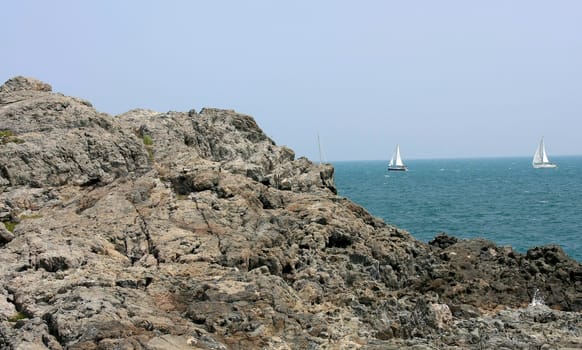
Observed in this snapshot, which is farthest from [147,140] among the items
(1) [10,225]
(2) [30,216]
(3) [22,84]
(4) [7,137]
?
(1) [10,225]

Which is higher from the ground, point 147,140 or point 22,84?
point 22,84

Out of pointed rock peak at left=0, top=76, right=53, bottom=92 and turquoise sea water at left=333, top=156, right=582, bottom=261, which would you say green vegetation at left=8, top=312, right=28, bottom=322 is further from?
turquoise sea water at left=333, top=156, right=582, bottom=261

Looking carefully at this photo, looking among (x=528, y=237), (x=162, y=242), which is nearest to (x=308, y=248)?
(x=162, y=242)

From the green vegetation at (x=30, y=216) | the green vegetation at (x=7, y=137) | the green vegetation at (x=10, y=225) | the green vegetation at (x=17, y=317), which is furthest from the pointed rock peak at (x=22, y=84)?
the green vegetation at (x=17, y=317)

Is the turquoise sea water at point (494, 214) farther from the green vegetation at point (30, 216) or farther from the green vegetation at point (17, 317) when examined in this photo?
the green vegetation at point (17, 317)

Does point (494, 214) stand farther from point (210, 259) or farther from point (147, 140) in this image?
point (210, 259)

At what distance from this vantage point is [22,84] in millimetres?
36469

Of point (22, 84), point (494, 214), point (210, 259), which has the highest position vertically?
point (22, 84)

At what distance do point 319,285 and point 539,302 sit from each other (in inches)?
457

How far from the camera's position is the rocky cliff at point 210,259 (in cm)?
1992

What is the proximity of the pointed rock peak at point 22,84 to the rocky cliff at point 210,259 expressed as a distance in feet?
0.55

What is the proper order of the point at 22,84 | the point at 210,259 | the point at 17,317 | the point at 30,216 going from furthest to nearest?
the point at 22,84 < the point at 30,216 < the point at 210,259 < the point at 17,317

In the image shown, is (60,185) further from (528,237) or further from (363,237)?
(528,237)

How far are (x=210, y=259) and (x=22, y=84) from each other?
19662mm
